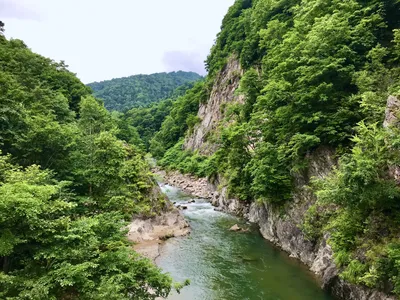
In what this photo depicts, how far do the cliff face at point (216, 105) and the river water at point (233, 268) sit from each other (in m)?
32.5

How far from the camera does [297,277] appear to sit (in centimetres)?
1873

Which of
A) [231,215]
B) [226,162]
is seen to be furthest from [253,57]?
[231,215]

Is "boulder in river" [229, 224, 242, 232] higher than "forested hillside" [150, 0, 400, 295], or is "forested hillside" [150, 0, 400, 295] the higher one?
"forested hillside" [150, 0, 400, 295]

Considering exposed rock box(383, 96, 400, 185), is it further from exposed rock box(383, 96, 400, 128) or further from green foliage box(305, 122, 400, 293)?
green foliage box(305, 122, 400, 293)

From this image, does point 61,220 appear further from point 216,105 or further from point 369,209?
point 216,105

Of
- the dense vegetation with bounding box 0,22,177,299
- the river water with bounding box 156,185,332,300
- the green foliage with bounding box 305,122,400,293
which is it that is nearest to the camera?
the dense vegetation with bounding box 0,22,177,299

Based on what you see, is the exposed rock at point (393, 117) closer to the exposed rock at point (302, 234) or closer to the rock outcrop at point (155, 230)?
the exposed rock at point (302, 234)

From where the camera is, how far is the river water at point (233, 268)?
1697 cm

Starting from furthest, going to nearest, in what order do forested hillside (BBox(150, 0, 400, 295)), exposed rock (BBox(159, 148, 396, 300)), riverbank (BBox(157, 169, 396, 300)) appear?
exposed rock (BBox(159, 148, 396, 300)), riverbank (BBox(157, 169, 396, 300)), forested hillside (BBox(150, 0, 400, 295))

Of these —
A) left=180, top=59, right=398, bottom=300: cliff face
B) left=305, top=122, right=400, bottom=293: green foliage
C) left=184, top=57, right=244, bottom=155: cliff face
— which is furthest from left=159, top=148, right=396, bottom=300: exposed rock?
left=184, top=57, right=244, bottom=155: cliff face

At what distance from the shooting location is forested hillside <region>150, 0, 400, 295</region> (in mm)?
13398

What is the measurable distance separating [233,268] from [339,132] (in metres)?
12.6

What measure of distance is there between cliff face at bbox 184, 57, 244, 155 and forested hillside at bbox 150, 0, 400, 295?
55.1 ft

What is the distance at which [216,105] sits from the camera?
6328 cm
